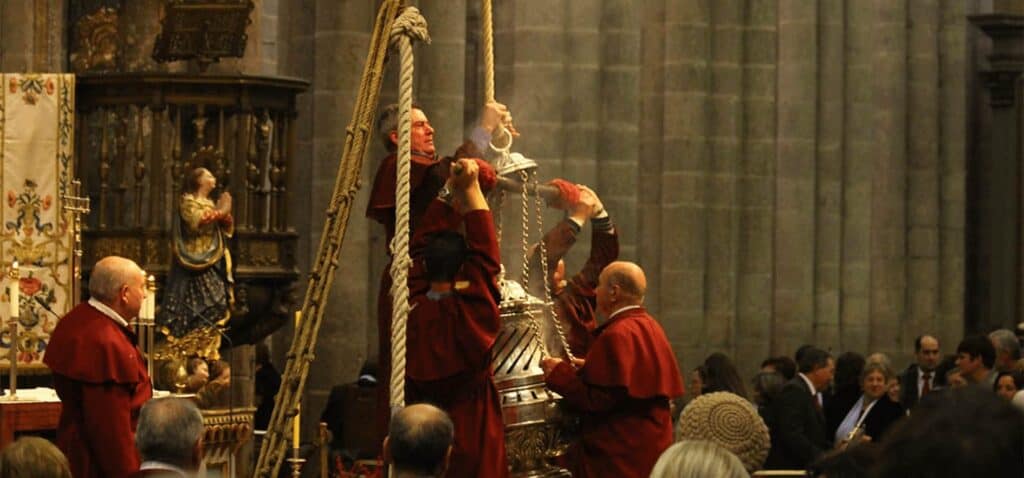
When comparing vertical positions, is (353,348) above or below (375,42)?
below

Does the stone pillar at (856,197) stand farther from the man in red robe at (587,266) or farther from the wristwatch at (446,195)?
the wristwatch at (446,195)

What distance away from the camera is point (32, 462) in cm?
557

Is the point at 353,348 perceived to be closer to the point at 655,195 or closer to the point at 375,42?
the point at 655,195

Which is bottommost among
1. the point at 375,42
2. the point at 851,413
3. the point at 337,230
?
the point at 851,413

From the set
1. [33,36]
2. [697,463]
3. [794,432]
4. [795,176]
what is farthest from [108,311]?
[795,176]

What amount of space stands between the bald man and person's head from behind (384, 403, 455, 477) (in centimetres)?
238

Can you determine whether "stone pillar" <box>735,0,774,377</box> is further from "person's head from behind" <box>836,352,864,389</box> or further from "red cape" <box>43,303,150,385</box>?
"red cape" <box>43,303,150,385</box>

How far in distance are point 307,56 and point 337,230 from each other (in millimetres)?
8573


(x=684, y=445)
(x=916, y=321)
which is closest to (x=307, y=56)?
(x=916, y=321)

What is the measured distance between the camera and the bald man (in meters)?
8.99

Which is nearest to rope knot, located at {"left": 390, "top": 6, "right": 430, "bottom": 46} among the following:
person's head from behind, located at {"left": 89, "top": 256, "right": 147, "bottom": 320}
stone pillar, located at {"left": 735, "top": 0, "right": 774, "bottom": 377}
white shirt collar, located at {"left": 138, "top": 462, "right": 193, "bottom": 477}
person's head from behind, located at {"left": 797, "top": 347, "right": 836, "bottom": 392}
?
person's head from behind, located at {"left": 89, "top": 256, "right": 147, "bottom": 320}

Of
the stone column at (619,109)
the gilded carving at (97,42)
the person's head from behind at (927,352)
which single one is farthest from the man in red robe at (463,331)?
the stone column at (619,109)

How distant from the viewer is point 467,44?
63.9ft

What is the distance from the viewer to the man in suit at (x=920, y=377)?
15859mm
